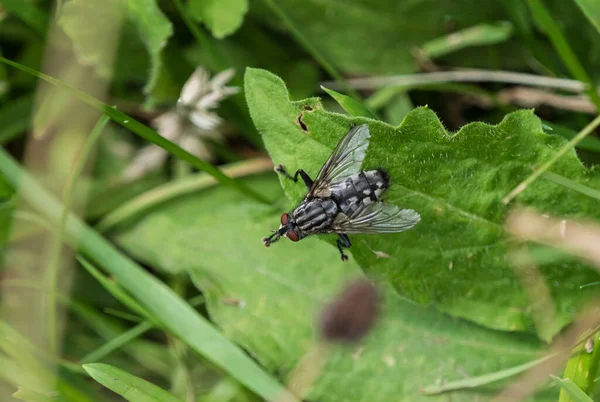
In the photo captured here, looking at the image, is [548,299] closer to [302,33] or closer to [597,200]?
[597,200]

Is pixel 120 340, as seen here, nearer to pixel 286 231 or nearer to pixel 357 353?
pixel 286 231

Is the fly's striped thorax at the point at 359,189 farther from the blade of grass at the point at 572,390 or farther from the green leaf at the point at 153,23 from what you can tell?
the green leaf at the point at 153,23

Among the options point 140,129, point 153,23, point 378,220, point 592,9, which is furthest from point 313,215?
point 592,9

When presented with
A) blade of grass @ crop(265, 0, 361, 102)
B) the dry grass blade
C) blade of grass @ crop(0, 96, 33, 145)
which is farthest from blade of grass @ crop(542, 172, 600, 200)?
blade of grass @ crop(0, 96, 33, 145)

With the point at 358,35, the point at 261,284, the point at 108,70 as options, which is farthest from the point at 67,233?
the point at 358,35

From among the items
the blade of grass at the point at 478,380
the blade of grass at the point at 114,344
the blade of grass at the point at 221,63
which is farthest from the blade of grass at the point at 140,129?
the blade of grass at the point at 478,380
